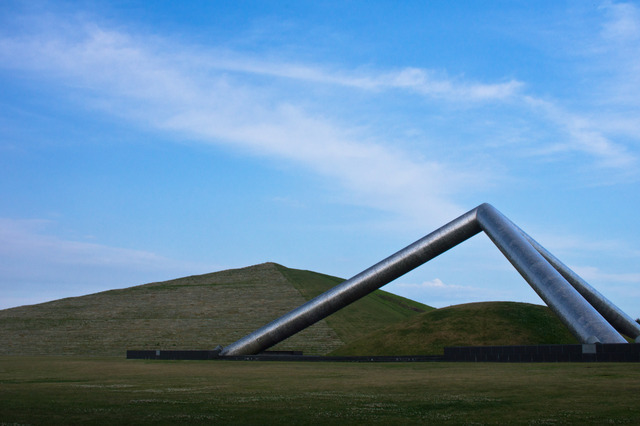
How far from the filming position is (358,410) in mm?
9375

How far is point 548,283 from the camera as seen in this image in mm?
24875

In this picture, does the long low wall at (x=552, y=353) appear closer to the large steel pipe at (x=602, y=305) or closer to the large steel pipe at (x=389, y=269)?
the large steel pipe at (x=389, y=269)

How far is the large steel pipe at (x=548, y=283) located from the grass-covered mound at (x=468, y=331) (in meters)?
9.16

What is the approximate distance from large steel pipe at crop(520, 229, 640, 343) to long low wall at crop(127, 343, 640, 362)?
30.1 ft

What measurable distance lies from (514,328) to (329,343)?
19.1m

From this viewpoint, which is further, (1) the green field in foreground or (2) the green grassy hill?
(2) the green grassy hill

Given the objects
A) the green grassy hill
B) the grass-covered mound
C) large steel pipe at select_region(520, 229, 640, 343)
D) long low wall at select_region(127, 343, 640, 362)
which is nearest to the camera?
long low wall at select_region(127, 343, 640, 362)

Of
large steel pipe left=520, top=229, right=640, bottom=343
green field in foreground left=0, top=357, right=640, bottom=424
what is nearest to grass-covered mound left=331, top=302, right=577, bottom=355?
large steel pipe left=520, top=229, right=640, bottom=343

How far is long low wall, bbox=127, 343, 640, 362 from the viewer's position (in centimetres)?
2028

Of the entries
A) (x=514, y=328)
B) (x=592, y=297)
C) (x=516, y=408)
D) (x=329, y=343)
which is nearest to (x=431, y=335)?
(x=514, y=328)

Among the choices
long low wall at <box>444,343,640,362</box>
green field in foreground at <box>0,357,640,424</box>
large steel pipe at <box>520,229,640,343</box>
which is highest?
large steel pipe at <box>520,229,640,343</box>

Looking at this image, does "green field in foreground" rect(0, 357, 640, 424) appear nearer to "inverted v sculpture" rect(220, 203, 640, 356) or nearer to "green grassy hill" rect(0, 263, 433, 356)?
"inverted v sculpture" rect(220, 203, 640, 356)

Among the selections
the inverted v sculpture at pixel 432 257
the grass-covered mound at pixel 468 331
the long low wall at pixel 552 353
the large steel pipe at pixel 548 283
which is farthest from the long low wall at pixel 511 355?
the grass-covered mound at pixel 468 331

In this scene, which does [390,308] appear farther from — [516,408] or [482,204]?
[516,408]
